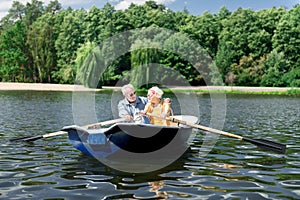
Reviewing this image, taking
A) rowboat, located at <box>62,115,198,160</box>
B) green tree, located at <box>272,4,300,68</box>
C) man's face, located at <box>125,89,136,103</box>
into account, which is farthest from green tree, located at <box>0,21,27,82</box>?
rowboat, located at <box>62,115,198,160</box>

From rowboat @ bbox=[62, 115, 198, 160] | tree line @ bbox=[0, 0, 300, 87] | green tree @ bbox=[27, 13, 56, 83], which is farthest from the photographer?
green tree @ bbox=[27, 13, 56, 83]

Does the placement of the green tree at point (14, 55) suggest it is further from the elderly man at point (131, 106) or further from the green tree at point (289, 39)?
the elderly man at point (131, 106)

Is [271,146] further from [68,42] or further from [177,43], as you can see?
[68,42]

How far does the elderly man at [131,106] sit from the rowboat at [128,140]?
3.04ft

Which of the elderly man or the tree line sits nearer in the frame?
the elderly man

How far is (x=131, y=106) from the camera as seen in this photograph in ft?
32.4

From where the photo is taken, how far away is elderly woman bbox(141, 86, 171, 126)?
379 inches

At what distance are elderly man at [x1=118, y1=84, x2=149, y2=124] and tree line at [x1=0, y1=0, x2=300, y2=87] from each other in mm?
35018

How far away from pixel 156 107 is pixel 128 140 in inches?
65.2

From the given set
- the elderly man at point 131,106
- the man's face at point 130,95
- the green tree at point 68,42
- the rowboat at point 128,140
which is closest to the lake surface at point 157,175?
the rowboat at point 128,140

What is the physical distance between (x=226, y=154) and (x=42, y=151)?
4.08m

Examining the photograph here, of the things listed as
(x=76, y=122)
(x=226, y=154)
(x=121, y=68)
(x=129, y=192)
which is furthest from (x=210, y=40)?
(x=129, y=192)

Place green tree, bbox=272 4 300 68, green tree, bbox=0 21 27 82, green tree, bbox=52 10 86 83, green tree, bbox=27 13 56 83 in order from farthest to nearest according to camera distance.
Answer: green tree, bbox=0 21 27 82, green tree, bbox=27 13 56 83, green tree, bbox=52 10 86 83, green tree, bbox=272 4 300 68

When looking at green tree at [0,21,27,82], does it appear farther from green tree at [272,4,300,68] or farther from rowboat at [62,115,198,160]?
rowboat at [62,115,198,160]
